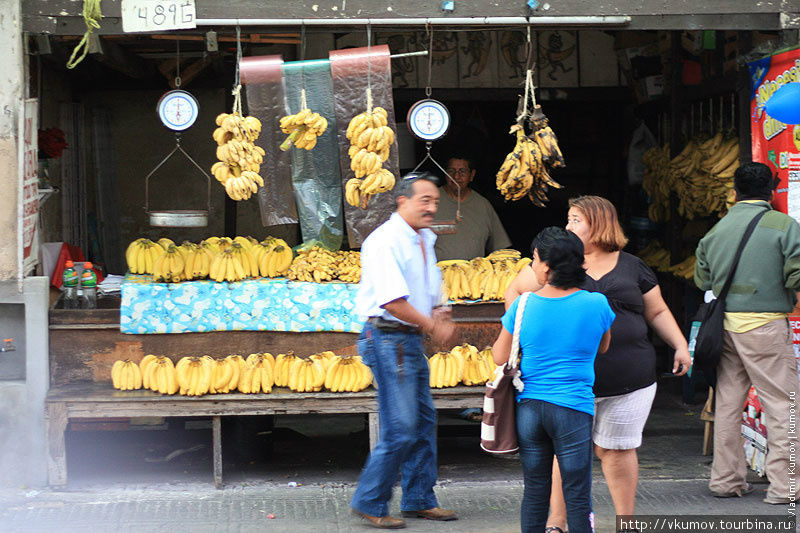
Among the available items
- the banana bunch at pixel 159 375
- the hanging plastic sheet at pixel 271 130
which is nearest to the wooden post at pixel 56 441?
the banana bunch at pixel 159 375

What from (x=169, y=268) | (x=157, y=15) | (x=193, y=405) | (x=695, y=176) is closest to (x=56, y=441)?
(x=193, y=405)

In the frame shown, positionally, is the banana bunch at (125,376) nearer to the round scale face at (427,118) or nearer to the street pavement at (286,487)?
the street pavement at (286,487)

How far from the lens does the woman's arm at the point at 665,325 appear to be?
182 inches

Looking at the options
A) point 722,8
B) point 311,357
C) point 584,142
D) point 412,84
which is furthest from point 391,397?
point 584,142

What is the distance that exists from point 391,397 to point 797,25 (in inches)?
143

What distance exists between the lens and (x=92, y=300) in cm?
623

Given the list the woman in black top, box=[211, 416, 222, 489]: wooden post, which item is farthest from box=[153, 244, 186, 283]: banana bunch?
the woman in black top

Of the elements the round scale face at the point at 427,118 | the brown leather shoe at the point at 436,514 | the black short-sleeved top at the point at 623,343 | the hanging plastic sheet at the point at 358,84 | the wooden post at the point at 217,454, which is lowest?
the brown leather shoe at the point at 436,514

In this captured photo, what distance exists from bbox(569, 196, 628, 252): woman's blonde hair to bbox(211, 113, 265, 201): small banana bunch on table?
2.21 m

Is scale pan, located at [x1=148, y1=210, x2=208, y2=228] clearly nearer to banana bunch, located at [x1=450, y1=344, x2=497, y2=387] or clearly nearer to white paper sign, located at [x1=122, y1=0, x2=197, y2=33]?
white paper sign, located at [x1=122, y1=0, x2=197, y2=33]

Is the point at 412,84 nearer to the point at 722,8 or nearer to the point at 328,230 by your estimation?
the point at 328,230

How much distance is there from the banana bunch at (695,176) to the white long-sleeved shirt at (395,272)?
3010 mm

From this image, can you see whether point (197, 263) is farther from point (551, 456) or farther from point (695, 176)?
point (695, 176)

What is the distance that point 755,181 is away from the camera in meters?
5.48
